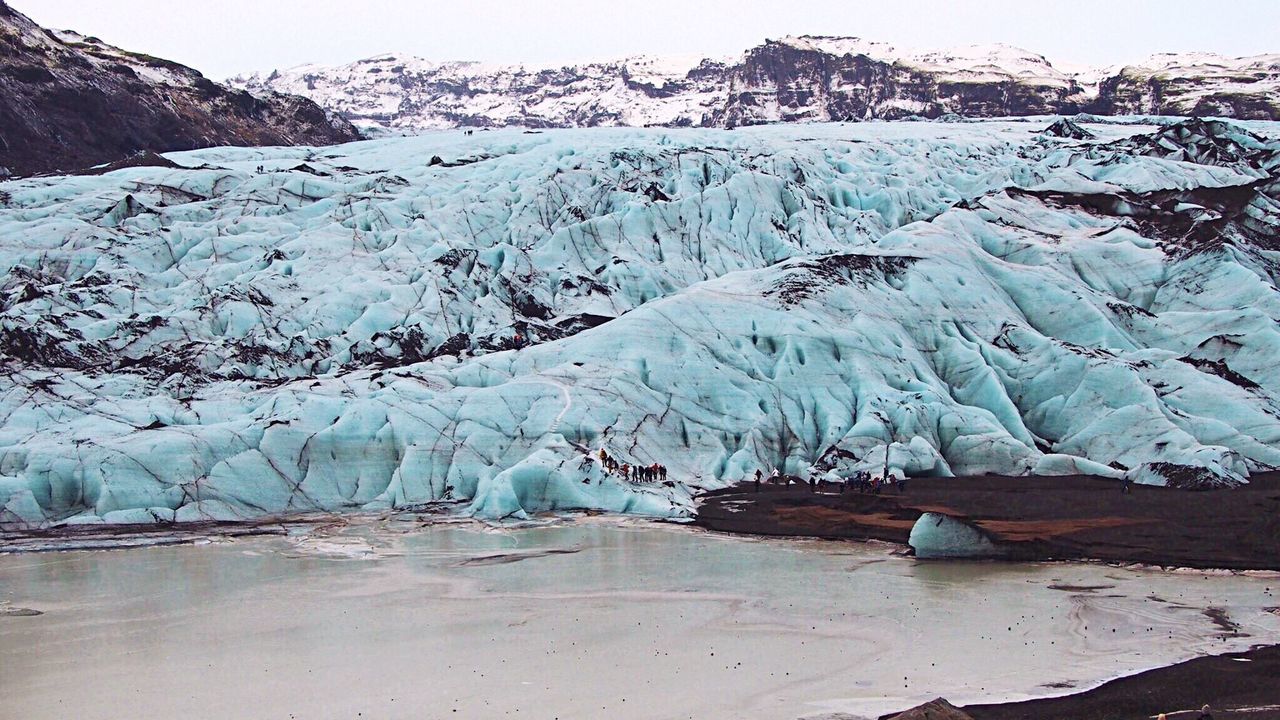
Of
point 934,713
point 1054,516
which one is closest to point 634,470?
point 1054,516

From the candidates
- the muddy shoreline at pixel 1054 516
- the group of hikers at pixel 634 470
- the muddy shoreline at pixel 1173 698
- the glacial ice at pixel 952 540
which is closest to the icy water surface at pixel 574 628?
the muddy shoreline at pixel 1173 698

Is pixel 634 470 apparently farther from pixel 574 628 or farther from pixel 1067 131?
pixel 1067 131

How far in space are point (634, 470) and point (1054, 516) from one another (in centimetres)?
1018

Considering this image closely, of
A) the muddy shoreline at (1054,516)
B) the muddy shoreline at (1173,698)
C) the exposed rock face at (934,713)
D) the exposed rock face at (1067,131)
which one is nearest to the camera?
the exposed rock face at (934,713)

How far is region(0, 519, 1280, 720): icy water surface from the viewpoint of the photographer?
1537 cm

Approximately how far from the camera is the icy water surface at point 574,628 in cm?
1537

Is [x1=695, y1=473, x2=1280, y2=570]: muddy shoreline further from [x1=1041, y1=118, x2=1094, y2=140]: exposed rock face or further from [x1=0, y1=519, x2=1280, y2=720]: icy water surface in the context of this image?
[x1=1041, y1=118, x2=1094, y2=140]: exposed rock face

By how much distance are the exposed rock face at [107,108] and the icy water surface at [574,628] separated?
4644 centimetres

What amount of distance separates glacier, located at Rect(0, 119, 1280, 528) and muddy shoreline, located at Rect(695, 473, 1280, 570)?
4.84ft

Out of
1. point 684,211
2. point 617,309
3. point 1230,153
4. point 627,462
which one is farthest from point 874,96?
point 627,462

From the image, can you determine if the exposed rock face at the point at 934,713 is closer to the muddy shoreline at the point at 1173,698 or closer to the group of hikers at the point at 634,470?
the muddy shoreline at the point at 1173,698

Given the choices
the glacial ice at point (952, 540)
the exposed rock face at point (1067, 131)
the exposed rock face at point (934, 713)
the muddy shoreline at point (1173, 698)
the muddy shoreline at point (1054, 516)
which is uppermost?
the exposed rock face at point (1067, 131)

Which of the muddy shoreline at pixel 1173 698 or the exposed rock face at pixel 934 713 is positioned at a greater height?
the exposed rock face at pixel 934 713

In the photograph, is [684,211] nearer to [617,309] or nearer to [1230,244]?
[617,309]
